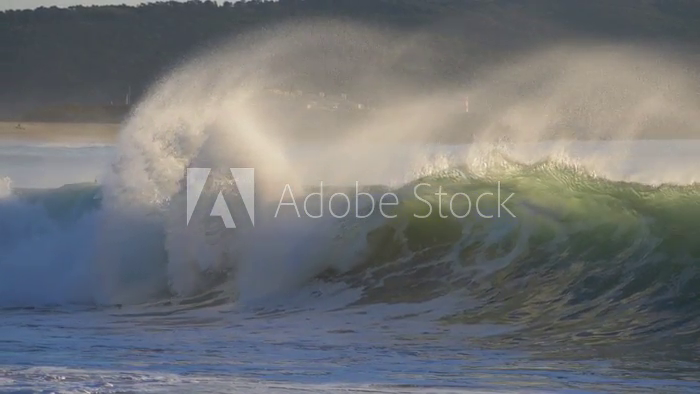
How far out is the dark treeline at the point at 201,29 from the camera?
210 feet

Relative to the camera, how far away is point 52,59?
7681 centimetres

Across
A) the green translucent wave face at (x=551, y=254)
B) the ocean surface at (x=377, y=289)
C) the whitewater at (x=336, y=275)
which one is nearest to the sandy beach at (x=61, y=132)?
the whitewater at (x=336, y=275)

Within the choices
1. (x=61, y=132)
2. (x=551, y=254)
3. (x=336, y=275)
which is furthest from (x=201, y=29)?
(x=551, y=254)

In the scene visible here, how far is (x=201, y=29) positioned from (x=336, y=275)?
65.5m

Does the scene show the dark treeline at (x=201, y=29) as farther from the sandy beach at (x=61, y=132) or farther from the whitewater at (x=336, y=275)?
the whitewater at (x=336, y=275)

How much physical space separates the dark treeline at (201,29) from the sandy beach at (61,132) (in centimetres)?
643

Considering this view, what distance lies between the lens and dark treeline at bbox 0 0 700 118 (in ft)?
210

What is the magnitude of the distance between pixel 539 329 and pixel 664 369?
1925 millimetres

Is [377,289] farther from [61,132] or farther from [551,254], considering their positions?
[61,132]

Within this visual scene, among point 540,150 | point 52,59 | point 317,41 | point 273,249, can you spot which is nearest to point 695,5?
point 317,41

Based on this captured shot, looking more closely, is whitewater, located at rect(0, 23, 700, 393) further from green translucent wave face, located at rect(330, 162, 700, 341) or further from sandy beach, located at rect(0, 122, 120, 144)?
sandy beach, located at rect(0, 122, 120, 144)

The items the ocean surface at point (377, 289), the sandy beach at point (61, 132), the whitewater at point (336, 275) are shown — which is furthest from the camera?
the sandy beach at point (61, 132)

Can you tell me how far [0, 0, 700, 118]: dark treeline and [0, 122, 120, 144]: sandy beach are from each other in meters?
6.43

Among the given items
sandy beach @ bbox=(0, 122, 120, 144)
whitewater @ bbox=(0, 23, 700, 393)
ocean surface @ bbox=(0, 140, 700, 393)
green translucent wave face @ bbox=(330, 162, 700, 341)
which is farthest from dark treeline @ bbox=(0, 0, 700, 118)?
ocean surface @ bbox=(0, 140, 700, 393)
